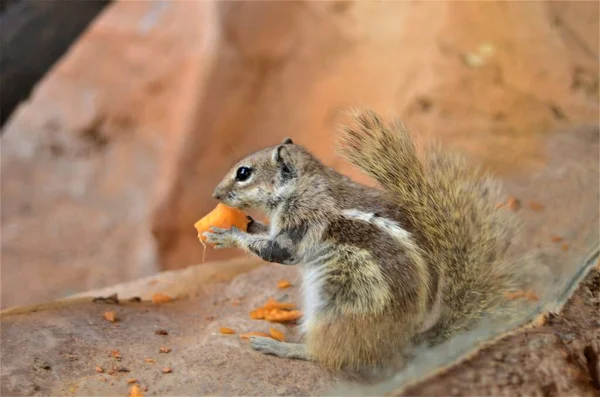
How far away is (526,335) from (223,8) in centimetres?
355

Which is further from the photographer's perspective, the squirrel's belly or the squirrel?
the squirrel's belly

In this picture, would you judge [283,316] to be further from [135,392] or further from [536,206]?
[536,206]

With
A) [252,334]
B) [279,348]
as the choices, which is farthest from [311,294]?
[252,334]

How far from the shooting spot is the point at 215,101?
14.0 feet

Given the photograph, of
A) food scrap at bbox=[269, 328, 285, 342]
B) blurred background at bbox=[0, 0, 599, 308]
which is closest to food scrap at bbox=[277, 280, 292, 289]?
food scrap at bbox=[269, 328, 285, 342]

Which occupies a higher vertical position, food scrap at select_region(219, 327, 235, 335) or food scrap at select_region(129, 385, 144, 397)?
food scrap at select_region(219, 327, 235, 335)

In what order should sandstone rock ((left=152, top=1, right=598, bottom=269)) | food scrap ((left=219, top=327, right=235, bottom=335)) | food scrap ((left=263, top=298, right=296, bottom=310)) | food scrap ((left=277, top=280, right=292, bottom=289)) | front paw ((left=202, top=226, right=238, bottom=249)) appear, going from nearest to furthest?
front paw ((left=202, top=226, right=238, bottom=249)), food scrap ((left=219, top=327, right=235, bottom=335)), food scrap ((left=263, top=298, right=296, bottom=310)), food scrap ((left=277, top=280, right=292, bottom=289)), sandstone rock ((left=152, top=1, right=598, bottom=269))

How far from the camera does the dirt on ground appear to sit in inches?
43.9

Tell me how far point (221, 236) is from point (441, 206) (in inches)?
26.9

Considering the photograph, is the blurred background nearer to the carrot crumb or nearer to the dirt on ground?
the carrot crumb

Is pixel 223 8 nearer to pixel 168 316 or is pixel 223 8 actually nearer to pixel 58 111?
pixel 58 111

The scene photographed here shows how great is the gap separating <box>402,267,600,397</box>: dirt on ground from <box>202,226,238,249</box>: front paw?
957 millimetres

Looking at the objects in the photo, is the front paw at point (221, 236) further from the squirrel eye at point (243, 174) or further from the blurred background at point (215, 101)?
the blurred background at point (215, 101)

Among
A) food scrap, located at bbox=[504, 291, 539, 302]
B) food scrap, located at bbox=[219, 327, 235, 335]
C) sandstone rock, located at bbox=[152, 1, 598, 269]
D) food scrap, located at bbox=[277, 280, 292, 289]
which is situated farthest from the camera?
sandstone rock, located at bbox=[152, 1, 598, 269]
